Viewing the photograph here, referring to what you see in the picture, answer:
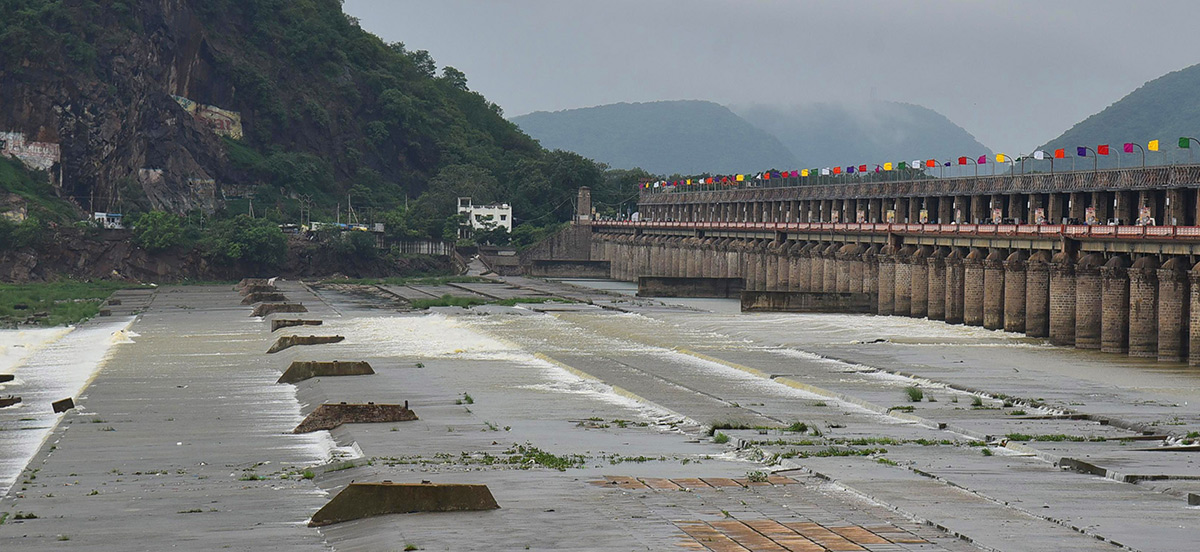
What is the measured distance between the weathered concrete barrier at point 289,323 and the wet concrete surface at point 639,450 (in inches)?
665

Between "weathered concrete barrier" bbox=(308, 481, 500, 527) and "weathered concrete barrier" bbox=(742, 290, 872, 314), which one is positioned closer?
"weathered concrete barrier" bbox=(308, 481, 500, 527)

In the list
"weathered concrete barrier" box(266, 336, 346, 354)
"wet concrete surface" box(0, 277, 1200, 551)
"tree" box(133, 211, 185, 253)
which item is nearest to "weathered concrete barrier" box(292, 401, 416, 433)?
"wet concrete surface" box(0, 277, 1200, 551)

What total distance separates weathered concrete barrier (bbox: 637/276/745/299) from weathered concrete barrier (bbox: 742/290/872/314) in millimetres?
32552

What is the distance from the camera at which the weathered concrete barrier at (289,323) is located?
98312 millimetres

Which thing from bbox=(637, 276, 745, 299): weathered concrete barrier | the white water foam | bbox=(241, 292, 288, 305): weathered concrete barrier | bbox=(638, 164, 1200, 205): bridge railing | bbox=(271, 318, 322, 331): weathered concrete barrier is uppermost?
bbox=(638, 164, 1200, 205): bridge railing

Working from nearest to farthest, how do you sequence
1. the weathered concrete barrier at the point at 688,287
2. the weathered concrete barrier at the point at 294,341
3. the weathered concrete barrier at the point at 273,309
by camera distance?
the weathered concrete barrier at the point at 294,341
the weathered concrete barrier at the point at 273,309
the weathered concrete barrier at the point at 688,287

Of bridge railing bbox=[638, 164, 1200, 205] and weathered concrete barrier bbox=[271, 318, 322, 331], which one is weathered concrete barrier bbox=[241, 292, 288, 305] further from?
bridge railing bbox=[638, 164, 1200, 205]

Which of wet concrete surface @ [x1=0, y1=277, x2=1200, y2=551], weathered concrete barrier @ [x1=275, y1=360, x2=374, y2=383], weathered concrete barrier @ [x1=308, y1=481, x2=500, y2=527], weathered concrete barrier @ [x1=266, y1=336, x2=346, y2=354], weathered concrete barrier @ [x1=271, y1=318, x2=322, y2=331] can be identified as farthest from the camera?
weathered concrete barrier @ [x1=271, y1=318, x2=322, y2=331]

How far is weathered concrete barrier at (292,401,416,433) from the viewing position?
45719mm

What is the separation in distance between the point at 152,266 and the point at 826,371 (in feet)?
490

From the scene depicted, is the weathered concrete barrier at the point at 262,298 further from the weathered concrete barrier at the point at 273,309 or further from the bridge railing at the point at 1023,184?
the bridge railing at the point at 1023,184

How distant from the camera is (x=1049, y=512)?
99.5 ft

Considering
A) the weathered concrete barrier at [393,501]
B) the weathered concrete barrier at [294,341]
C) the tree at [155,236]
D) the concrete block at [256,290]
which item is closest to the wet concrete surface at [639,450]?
the weathered concrete barrier at [393,501]

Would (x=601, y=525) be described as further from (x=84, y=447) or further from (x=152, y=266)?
(x=152, y=266)
